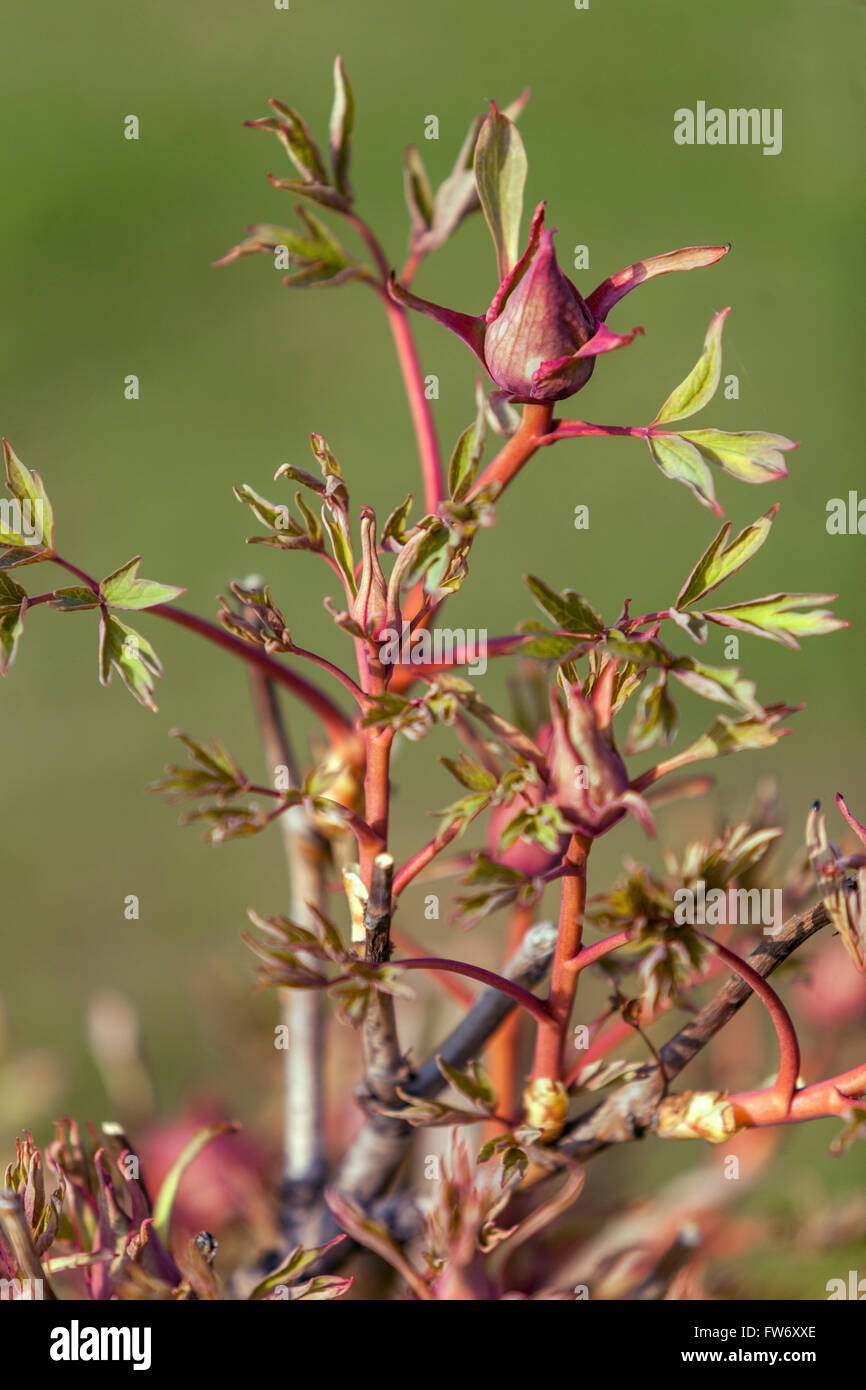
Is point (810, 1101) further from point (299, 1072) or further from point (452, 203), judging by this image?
point (452, 203)

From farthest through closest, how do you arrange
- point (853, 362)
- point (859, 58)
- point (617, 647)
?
point (853, 362)
point (859, 58)
point (617, 647)

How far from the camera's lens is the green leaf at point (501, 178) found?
0.99ft

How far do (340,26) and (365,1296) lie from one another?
6.64 feet

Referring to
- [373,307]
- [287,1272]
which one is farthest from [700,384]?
[373,307]

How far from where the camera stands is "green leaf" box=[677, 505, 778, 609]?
0.98 feet

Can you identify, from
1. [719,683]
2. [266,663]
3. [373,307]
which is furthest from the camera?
[373,307]

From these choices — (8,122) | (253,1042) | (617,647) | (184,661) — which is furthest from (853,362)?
(617,647)

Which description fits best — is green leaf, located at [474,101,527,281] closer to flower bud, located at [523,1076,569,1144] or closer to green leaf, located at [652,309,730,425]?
green leaf, located at [652,309,730,425]

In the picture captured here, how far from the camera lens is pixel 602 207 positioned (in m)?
1.90

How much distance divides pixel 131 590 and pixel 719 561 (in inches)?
6.4

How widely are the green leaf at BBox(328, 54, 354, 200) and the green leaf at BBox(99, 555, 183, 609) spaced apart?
176 millimetres

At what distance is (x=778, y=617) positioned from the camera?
293mm

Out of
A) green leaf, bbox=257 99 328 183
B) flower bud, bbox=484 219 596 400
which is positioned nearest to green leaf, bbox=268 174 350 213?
green leaf, bbox=257 99 328 183
